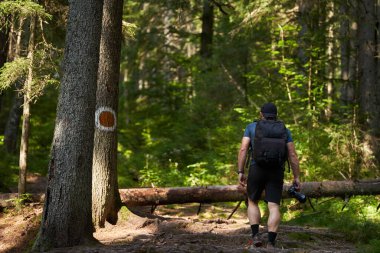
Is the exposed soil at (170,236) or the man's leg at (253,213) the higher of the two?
the man's leg at (253,213)

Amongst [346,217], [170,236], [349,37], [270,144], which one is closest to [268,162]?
[270,144]

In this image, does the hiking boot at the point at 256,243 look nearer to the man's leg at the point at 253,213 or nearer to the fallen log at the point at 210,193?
the man's leg at the point at 253,213

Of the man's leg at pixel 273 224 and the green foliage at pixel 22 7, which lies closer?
the man's leg at pixel 273 224

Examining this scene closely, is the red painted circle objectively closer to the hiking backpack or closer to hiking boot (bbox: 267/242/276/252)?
the hiking backpack

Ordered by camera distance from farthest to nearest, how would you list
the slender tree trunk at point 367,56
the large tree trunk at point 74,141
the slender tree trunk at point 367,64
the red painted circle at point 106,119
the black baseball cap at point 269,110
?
the slender tree trunk at point 367,56 < the slender tree trunk at point 367,64 < the red painted circle at point 106,119 < the black baseball cap at point 269,110 < the large tree trunk at point 74,141

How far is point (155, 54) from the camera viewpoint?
24797 mm

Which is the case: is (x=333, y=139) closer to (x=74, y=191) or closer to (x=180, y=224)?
(x=180, y=224)

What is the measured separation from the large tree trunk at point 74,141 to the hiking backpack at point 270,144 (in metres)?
2.55

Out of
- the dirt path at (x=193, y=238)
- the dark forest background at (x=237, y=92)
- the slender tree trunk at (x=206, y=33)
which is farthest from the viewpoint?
the slender tree trunk at (x=206, y=33)

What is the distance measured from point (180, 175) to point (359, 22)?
7.41m

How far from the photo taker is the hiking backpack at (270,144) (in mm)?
6711

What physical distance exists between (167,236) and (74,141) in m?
2.30

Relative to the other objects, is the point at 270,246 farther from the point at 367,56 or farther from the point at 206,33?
the point at 206,33

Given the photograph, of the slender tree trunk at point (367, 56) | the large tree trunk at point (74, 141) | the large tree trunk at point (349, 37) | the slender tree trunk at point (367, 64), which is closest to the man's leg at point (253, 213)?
the large tree trunk at point (74, 141)
